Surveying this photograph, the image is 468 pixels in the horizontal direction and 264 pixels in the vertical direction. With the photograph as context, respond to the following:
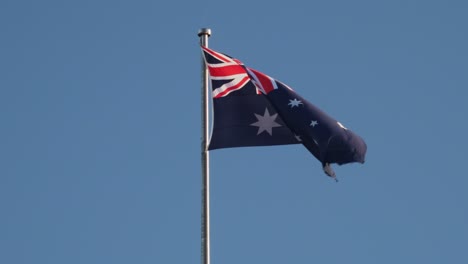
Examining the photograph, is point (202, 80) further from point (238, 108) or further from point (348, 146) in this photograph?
point (348, 146)

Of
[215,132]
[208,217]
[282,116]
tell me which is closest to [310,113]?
[282,116]

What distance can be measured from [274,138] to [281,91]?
3.99ft

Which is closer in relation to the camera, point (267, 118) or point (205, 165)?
point (205, 165)

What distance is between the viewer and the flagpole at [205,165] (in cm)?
2291

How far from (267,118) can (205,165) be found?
2.69m

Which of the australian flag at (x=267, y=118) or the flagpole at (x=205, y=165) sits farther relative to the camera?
the australian flag at (x=267, y=118)

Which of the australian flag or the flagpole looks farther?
the australian flag

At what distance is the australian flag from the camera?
83.6ft

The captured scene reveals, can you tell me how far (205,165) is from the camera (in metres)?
24.0

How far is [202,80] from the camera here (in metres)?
25.4

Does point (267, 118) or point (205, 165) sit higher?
point (267, 118)

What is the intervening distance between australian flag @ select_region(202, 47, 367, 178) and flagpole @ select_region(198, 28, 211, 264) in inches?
15.7

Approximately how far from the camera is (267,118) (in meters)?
26.2

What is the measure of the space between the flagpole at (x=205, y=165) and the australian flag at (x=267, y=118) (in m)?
0.40
